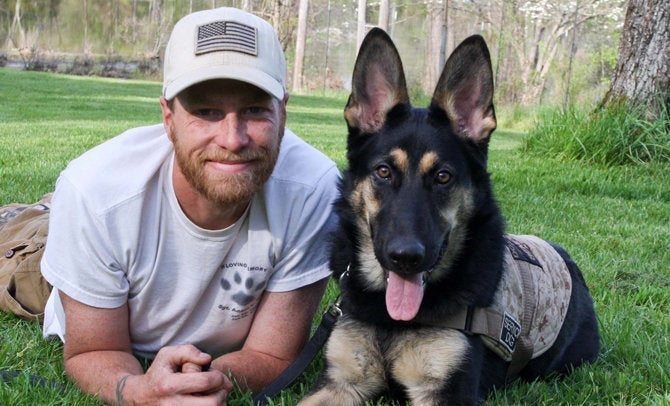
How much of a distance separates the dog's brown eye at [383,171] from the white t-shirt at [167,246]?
19.9 inches

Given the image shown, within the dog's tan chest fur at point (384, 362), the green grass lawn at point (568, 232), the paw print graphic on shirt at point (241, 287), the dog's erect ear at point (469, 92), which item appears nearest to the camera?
the dog's tan chest fur at point (384, 362)

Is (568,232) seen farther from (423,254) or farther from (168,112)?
(168,112)

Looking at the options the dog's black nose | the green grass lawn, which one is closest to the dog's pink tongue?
the dog's black nose

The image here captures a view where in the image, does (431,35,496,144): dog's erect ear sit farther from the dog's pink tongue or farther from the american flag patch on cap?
the american flag patch on cap

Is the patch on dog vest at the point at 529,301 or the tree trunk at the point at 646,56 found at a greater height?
the tree trunk at the point at 646,56

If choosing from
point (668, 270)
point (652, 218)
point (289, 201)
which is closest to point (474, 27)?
point (652, 218)

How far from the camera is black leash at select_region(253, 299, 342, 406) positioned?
3.13 metres

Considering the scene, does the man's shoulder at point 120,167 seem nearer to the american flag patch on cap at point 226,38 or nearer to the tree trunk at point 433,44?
the american flag patch on cap at point 226,38

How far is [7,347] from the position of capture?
3.44 m

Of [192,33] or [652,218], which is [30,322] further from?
[652,218]

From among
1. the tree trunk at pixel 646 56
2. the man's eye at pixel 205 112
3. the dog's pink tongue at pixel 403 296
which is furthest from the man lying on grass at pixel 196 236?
the tree trunk at pixel 646 56

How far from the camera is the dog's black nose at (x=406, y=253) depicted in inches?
108

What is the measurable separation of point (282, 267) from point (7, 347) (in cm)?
136

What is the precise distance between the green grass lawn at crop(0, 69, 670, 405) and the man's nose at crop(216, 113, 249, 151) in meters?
1.07
